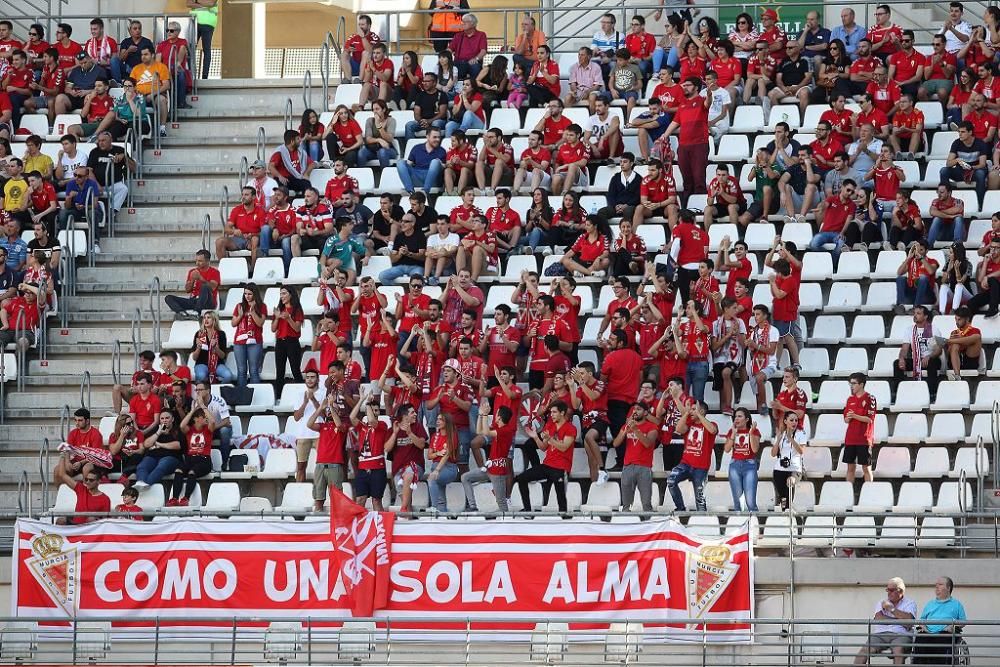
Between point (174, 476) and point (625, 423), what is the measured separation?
15.8ft

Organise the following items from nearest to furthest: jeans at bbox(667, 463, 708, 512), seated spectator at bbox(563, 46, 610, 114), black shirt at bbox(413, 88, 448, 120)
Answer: jeans at bbox(667, 463, 708, 512), black shirt at bbox(413, 88, 448, 120), seated spectator at bbox(563, 46, 610, 114)

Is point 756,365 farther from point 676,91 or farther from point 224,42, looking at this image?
point 224,42

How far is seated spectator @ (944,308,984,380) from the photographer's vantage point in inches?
827

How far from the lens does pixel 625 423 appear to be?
20188 mm

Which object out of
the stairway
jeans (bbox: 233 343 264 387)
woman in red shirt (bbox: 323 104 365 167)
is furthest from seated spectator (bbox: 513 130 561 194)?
jeans (bbox: 233 343 264 387)

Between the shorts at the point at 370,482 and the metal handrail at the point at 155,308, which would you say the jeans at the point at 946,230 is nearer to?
the shorts at the point at 370,482

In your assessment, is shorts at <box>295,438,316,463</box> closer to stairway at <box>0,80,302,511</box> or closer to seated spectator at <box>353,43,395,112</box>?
stairway at <box>0,80,302,511</box>

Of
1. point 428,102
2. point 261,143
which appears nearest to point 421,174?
point 428,102

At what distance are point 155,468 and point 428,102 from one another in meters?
7.45

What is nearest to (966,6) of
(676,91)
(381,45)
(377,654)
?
(676,91)

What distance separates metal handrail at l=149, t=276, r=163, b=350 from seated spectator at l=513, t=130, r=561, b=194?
468cm

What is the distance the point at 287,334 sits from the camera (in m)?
21.9

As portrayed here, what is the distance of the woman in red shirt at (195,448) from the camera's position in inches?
802

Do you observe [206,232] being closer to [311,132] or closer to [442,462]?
[311,132]
